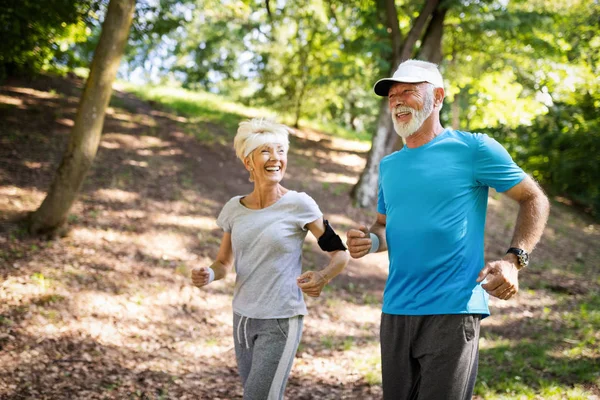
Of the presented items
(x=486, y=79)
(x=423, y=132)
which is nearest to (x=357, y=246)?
(x=423, y=132)

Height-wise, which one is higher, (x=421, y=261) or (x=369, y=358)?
(x=421, y=261)

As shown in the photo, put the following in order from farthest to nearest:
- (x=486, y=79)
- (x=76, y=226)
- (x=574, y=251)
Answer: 1. (x=486, y=79)
2. (x=574, y=251)
3. (x=76, y=226)

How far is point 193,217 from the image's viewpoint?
10.5 m

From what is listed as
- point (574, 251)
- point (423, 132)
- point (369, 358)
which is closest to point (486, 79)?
point (574, 251)

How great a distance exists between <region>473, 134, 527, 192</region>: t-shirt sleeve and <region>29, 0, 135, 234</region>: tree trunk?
6264 millimetres

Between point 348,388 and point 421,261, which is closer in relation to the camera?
point 421,261

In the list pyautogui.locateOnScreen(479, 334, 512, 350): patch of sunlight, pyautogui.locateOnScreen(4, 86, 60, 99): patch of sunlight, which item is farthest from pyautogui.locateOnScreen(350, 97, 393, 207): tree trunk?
pyautogui.locateOnScreen(4, 86, 60, 99): patch of sunlight

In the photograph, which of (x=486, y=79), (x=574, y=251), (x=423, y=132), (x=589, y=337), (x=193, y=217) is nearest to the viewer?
(x=423, y=132)

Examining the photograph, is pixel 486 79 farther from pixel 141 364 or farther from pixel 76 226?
pixel 141 364

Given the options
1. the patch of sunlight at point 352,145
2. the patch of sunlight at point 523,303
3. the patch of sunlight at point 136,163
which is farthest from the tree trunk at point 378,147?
the patch of sunlight at point 136,163

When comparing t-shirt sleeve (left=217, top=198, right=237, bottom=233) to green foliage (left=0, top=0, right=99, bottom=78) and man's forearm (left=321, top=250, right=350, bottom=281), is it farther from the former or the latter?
green foliage (left=0, top=0, right=99, bottom=78)

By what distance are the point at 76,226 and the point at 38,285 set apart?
6.66ft

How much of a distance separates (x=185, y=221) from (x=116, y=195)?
142 cm

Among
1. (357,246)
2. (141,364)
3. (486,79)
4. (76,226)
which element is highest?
(486,79)
